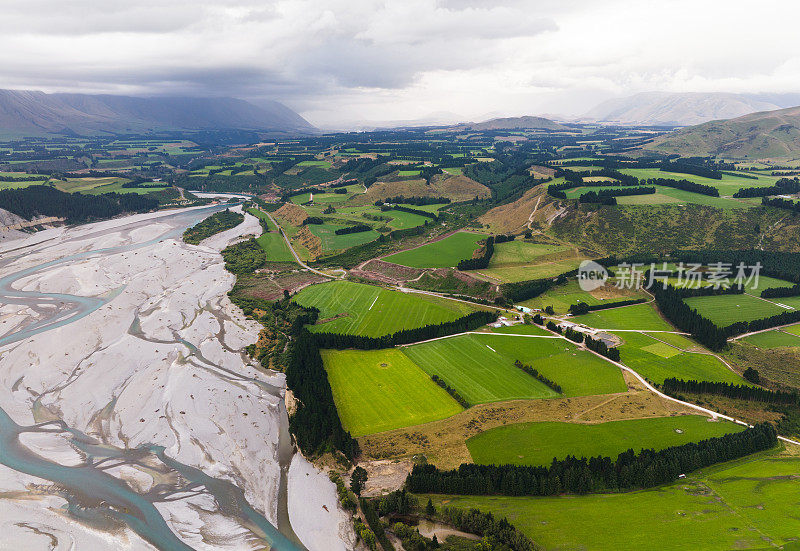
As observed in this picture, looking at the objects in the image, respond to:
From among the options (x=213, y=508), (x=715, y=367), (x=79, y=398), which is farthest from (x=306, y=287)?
(x=715, y=367)

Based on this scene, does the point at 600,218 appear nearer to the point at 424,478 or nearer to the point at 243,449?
the point at 424,478

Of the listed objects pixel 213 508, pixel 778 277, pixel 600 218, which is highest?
pixel 600 218

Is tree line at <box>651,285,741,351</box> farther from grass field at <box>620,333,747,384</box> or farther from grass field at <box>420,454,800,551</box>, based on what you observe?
grass field at <box>420,454,800,551</box>

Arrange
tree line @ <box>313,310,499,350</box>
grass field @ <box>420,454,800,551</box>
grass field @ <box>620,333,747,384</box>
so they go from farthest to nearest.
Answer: tree line @ <box>313,310,499,350</box>, grass field @ <box>620,333,747,384</box>, grass field @ <box>420,454,800,551</box>

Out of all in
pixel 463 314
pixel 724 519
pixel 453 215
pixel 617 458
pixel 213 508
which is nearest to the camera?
pixel 724 519

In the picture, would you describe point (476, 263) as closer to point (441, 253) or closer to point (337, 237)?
point (441, 253)

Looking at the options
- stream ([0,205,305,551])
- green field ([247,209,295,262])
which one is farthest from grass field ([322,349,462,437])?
green field ([247,209,295,262])

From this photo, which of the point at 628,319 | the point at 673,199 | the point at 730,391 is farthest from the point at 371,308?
the point at 673,199
